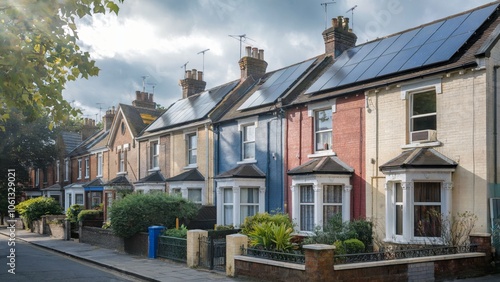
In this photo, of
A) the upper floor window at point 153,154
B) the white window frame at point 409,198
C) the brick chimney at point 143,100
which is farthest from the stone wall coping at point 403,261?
the brick chimney at point 143,100

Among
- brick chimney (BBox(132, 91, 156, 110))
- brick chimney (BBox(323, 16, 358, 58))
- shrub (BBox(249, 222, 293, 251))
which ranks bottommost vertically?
shrub (BBox(249, 222, 293, 251))

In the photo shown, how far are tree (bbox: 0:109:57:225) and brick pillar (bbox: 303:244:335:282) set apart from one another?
33009 mm

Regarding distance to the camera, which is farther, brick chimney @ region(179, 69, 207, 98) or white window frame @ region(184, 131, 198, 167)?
brick chimney @ region(179, 69, 207, 98)

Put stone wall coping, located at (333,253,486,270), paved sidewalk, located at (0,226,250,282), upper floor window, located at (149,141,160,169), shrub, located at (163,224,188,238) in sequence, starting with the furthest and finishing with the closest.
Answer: upper floor window, located at (149,141,160,169) → shrub, located at (163,224,188,238) → paved sidewalk, located at (0,226,250,282) → stone wall coping, located at (333,253,486,270)

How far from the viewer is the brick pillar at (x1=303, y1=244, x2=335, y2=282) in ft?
36.2

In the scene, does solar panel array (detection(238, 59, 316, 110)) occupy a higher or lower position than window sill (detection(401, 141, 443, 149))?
higher

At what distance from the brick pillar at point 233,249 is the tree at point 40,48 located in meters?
5.71

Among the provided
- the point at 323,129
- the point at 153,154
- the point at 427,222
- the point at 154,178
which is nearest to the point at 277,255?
the point at 427,222

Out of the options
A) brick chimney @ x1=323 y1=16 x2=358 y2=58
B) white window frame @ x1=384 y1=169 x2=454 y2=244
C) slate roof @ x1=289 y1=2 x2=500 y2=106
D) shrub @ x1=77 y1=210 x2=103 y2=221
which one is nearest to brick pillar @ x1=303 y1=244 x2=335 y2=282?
white window frame @ x1=384 y1=169 x2=454 y2=244

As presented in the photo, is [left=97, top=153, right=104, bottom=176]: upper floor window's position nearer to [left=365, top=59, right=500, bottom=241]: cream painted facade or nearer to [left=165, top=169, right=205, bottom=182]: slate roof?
[left=165, top=169, right=205, bottom=182]: slate roof

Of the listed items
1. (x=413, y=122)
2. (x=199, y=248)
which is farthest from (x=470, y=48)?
(x=199, y=248)

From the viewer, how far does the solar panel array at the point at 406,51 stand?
15714mm

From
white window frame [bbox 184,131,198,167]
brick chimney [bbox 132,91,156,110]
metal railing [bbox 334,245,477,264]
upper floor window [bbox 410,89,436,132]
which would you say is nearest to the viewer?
metal railing [bbox 334,245,477,264]

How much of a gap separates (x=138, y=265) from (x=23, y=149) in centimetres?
2977
